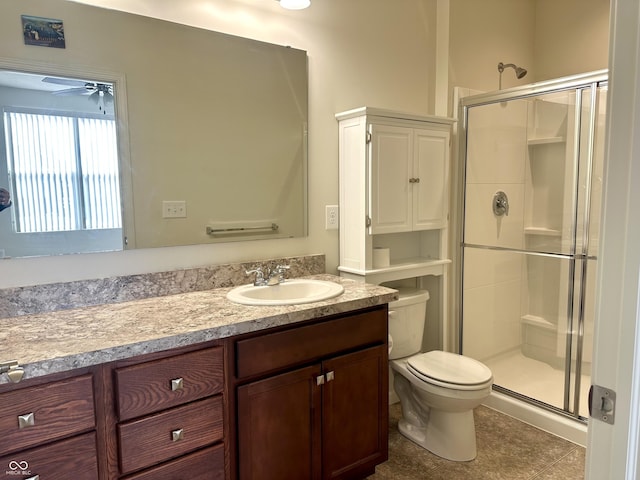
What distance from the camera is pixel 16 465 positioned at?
1173mm

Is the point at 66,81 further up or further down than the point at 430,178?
further up

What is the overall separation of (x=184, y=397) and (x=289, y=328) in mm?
430

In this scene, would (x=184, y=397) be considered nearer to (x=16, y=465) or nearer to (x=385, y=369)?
(x=16, y=465)

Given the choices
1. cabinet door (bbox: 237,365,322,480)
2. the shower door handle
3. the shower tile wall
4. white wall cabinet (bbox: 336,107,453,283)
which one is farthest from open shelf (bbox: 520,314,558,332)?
cabinet door (bbox: 237,365,322,480)

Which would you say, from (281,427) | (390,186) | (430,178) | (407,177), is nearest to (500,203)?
(430,178)

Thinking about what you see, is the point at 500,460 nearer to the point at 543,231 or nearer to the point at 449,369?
the point at 449,369

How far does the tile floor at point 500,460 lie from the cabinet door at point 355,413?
0.21 m

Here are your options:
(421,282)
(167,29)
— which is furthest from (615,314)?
(421,282)

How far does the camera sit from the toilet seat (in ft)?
6.77

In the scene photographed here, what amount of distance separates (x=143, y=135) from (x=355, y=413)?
1.45 metres

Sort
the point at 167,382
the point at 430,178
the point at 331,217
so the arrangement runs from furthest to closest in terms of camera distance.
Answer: the point at 430,178, the point at 331,217, the point at 167,382

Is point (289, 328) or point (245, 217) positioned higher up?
point (245, 217)

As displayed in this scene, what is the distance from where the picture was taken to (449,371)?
7.18ft

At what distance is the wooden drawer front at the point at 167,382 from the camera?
4.35ft
